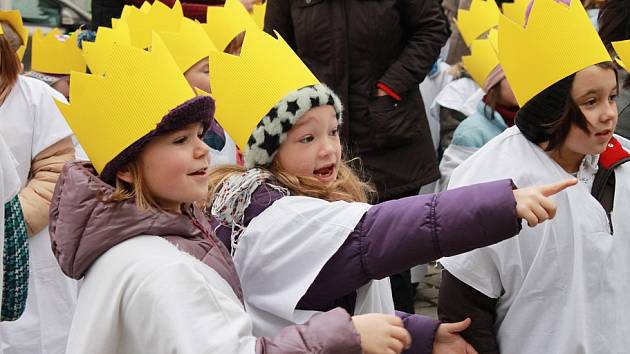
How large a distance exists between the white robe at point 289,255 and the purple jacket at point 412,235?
4 centimetres

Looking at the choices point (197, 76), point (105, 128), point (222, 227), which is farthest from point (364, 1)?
point (105, 128)

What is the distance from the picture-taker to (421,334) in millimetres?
2930

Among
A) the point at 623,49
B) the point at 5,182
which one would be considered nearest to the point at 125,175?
the point at 5,182

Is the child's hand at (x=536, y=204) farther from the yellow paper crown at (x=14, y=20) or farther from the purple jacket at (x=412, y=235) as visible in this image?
the yellow paper crown at (x=14, y=20)

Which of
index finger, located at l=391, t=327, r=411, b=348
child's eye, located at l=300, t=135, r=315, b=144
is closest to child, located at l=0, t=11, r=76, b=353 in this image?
child's eye, located at l=300, t=135, r=315, b=144

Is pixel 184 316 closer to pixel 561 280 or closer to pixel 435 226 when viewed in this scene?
pixel 435 226

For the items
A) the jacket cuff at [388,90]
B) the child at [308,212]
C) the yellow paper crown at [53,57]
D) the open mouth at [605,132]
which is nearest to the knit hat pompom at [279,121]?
the child at [308,212]

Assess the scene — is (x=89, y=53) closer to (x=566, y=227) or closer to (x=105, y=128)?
(x=105, y=128)

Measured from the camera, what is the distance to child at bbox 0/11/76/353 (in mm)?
4156

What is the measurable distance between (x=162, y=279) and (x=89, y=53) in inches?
107

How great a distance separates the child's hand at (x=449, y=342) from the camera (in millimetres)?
2947

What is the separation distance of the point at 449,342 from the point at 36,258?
2.03m

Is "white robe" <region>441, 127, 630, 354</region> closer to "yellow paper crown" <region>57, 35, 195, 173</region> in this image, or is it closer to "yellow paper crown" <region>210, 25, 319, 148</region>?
"yellow paper crown" <region>210, 25, 319, 148</region>

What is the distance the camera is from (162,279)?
7.86 ft
